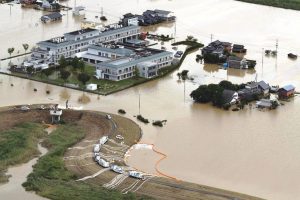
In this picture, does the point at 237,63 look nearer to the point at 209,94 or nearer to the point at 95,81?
the point at 209,94

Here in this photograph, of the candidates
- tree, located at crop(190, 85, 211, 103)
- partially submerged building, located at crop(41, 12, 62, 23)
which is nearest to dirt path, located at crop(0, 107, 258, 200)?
tree, located at crop(190, 85, 211, 103)

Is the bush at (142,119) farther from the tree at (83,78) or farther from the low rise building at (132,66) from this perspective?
the low rise building at (132,66)

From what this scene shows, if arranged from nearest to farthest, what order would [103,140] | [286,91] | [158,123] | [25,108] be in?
[103,140], [158,123], [25,108], [286,91]

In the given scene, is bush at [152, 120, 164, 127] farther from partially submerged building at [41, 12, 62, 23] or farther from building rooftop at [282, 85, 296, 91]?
partially submerged building at [41, 12, 62, 23]

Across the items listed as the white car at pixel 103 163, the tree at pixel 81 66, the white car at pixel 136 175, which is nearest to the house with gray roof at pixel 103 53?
the tree at pixel 81 66

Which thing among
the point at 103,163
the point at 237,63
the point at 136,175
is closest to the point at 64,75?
the point at 237,63
